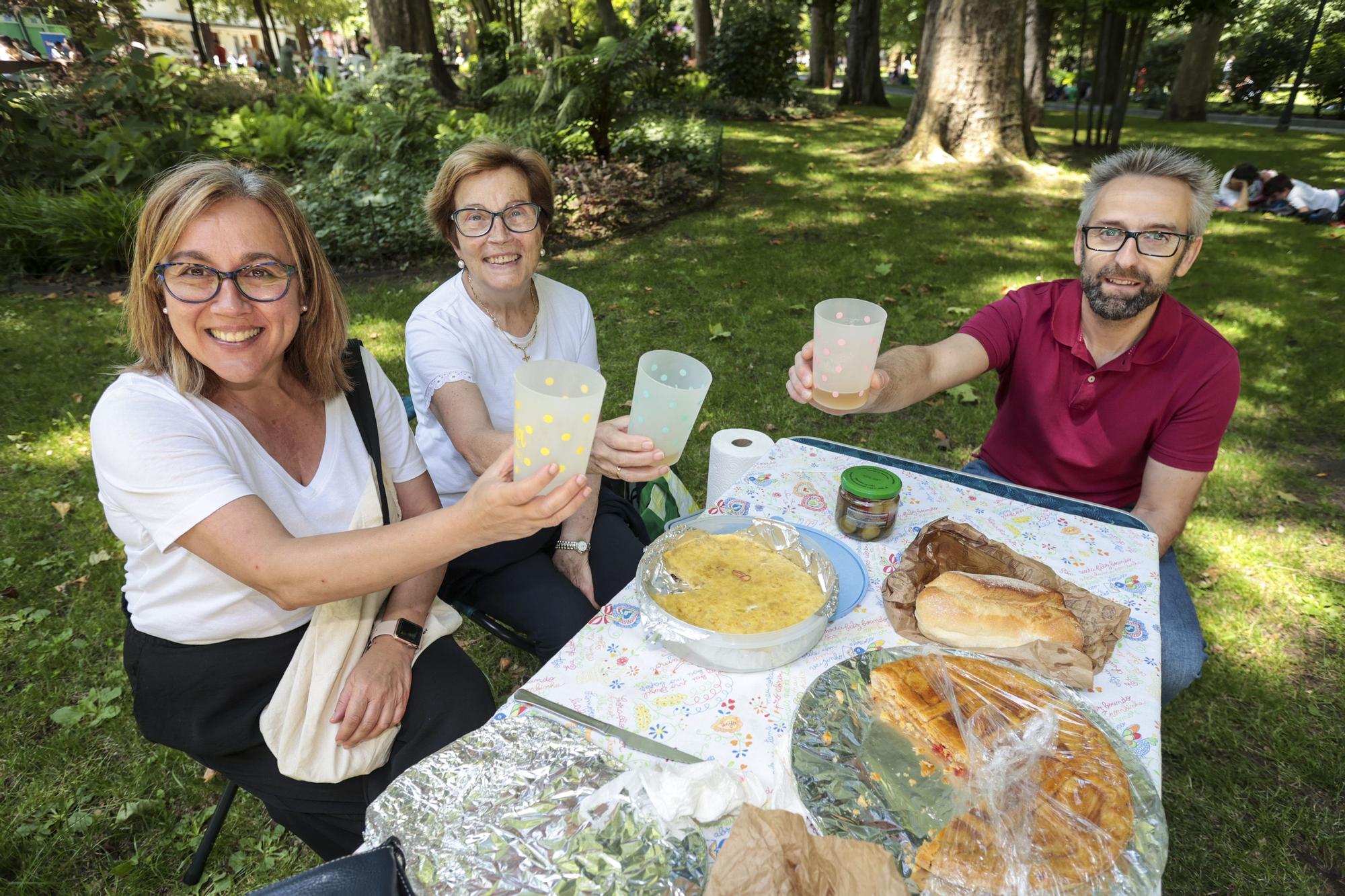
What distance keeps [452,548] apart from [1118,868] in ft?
4.10

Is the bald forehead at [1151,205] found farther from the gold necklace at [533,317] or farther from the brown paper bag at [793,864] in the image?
the brown paper bag at [793,864]

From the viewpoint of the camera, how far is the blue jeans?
89.5 inches

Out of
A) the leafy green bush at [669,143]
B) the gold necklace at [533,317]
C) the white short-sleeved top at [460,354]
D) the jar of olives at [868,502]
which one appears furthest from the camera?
the leafy green bush at [669,143]

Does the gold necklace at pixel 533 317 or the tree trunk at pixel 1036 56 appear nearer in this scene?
the gold necklace at pixel 533 317

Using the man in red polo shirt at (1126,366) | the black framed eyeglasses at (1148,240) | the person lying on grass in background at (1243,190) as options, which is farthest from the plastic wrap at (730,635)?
the person lying on grass in background at (1243,190)

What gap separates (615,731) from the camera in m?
1.34

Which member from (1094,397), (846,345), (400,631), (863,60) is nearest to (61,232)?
(400,631)

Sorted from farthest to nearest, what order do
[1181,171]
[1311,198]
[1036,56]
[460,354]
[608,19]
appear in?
[1036,56], [608,19], [1311,198], [460,354], [1181,171]

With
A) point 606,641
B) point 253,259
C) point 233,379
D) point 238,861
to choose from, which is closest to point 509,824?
point 606,641

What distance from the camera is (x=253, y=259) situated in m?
1.72

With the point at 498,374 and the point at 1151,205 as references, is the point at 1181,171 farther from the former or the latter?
the point at 498,374

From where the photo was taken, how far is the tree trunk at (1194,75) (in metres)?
16.8

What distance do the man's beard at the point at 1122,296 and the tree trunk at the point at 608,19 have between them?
13.1 m

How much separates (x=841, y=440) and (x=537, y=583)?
2.80 metres
